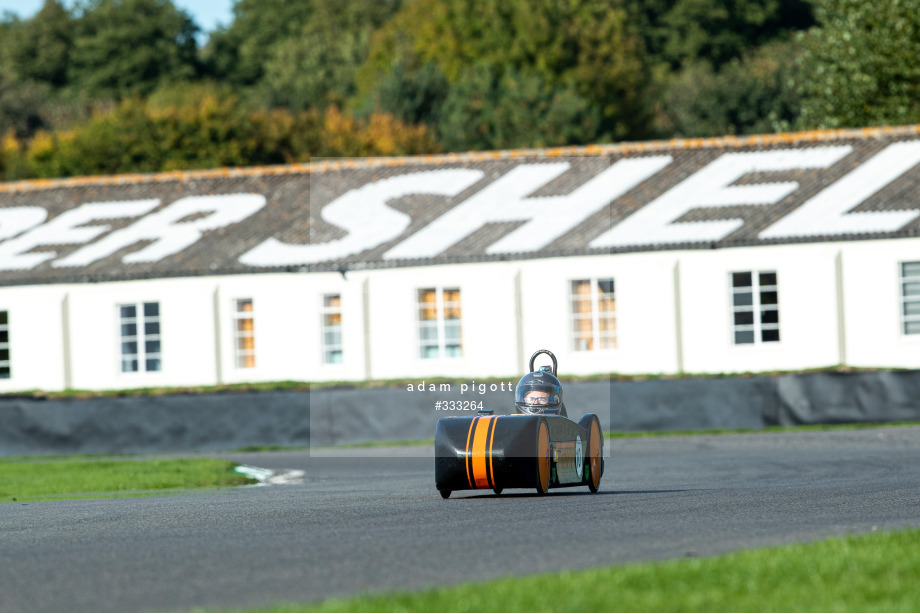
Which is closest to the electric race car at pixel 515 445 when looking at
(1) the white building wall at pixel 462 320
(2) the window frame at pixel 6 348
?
(1) the white building wall at pixel 462 320

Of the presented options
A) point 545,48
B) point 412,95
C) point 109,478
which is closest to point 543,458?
point 109,478

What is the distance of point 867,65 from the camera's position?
4984cm

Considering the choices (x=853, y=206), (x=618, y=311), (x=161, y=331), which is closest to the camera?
(x=853, y=206)

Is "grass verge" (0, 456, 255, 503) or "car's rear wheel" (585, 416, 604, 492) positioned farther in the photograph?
"grass verge" (0, 456, 255, 503)

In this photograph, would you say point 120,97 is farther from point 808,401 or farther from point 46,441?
point 808,401

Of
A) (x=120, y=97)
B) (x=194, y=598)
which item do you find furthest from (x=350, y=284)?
(x=120, y=97)

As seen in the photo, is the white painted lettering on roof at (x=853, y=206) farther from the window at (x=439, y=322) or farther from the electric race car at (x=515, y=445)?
the electric race car at (x=515, y=445)

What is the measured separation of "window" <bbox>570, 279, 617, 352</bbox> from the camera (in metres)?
35.7

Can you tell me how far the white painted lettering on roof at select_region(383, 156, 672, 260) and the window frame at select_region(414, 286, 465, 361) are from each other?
0.95 meters

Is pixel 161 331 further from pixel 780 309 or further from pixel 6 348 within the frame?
pixel 780 309

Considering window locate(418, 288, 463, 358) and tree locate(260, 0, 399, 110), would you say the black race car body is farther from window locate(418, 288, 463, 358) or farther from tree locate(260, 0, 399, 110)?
tree locate(260, 0, 399, 110)

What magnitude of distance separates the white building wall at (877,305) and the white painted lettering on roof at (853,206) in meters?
0.49

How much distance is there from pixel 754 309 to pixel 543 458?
20921 millimetres

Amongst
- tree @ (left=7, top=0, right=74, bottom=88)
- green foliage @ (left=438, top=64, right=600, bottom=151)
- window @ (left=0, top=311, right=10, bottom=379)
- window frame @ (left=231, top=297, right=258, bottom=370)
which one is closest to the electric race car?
window frame @ (left=231, top=297, right=258, bottom=370)
